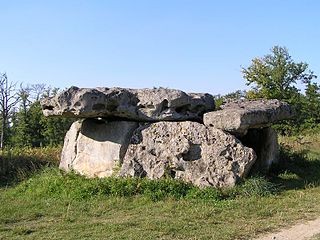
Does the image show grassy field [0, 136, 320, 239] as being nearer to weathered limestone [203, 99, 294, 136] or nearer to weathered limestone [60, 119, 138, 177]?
weathered limestone [60, 119, 138, 177]

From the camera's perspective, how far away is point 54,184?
11359 mm

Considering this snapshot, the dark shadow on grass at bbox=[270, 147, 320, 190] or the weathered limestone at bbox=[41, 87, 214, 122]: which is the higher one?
the weathered limestone at bbox=[41, 87, 214, 122]

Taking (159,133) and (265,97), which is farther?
(265,97)

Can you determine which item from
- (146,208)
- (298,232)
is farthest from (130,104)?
(298,232)

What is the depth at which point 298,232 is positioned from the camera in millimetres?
7672

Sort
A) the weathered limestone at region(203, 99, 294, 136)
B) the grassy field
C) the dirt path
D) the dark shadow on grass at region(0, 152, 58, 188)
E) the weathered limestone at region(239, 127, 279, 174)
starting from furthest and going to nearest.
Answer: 1. the dark shadow on grass at region(0, 152, 58, 188)
2. the weathered limestone at region(239, 127, 279, 174)
3. the weathered limestone at region(203, 99, 294, 136)
4. the grassy field
5. the dirt path

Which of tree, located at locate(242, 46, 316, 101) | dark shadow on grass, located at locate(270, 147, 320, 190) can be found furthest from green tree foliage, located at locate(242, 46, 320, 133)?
dark shadow on grass, located at locate(270, 147, 320, 190)

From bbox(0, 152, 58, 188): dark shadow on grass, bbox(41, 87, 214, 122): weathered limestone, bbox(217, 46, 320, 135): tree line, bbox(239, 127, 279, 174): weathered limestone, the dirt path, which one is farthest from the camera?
bbox(217, 46, 320, 135): tree line

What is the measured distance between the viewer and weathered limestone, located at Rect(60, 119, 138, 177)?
1238 cm

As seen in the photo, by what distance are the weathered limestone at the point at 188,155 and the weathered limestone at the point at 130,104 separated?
0.52 m

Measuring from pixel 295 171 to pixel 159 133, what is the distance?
4.68 meters

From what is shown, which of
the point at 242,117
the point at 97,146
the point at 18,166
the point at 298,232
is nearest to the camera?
the point at 298,232

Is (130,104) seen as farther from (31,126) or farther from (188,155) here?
(31,126)

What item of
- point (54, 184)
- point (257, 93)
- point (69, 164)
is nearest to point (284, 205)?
point (54, 184)
